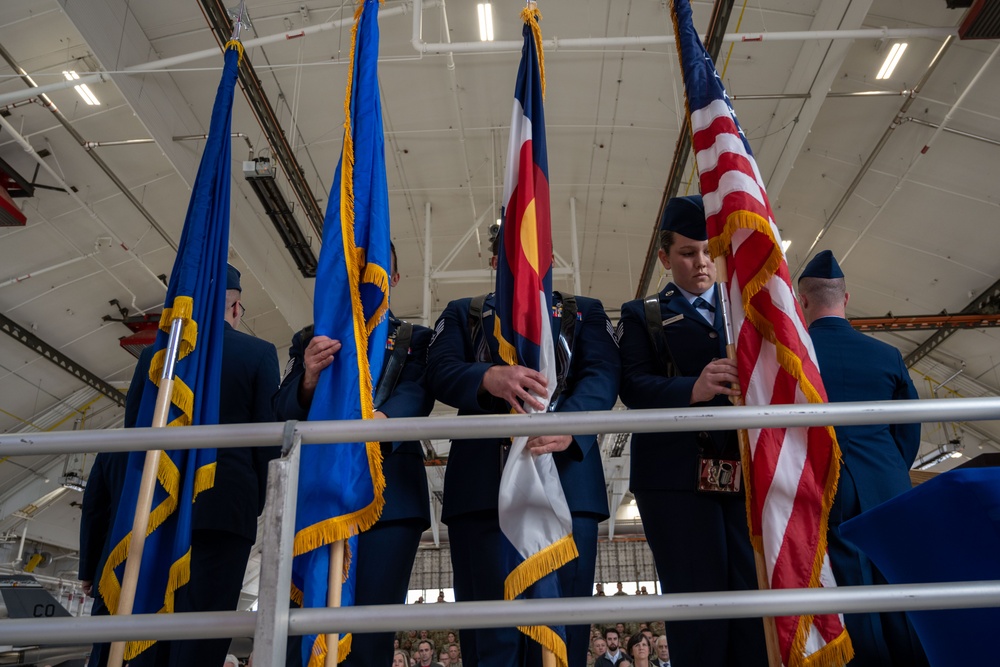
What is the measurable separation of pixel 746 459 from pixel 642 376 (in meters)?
0.42

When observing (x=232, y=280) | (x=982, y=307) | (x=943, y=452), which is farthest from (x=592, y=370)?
(x=943, y=452)

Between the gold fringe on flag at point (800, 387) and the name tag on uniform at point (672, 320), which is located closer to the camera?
the gold fringe on flag at point (800, 387)

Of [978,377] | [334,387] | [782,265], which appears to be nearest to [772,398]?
[782,265]

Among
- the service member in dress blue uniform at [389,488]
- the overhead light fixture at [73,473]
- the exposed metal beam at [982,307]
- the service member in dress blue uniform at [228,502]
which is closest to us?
the service member in dress blue uniform at [389,488]

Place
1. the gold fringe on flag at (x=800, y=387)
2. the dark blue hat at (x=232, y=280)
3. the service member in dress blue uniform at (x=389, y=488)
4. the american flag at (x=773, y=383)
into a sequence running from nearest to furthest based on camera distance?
the gold fringe on flag at (x=800, y=387)
the american flag at (x=773, y=383)
the service member in dress blue uniform at (x=389, y=488)
the dark blue hat at (x=232, y=280)

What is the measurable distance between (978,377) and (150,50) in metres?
14.7

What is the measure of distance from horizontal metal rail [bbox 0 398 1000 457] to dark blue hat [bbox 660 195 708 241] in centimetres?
113

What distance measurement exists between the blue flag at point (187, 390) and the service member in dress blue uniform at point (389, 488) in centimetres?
31

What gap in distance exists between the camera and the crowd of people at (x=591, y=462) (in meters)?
1.73

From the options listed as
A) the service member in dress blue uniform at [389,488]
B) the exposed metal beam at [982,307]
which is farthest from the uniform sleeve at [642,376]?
the exposed metal beam at [982,307]

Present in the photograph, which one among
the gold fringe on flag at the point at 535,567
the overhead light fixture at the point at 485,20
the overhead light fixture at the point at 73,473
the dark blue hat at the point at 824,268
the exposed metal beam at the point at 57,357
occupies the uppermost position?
the overhead light fixture at the point at 485,20

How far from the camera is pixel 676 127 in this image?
10.1 metres

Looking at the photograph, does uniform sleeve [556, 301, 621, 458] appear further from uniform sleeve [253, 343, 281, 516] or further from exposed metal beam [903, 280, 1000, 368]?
exposed metal beam [903, 280, 1000, 368]

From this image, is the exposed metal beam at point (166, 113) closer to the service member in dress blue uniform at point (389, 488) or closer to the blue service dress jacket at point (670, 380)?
the service member in dress blue uniform at point (389, 488)
